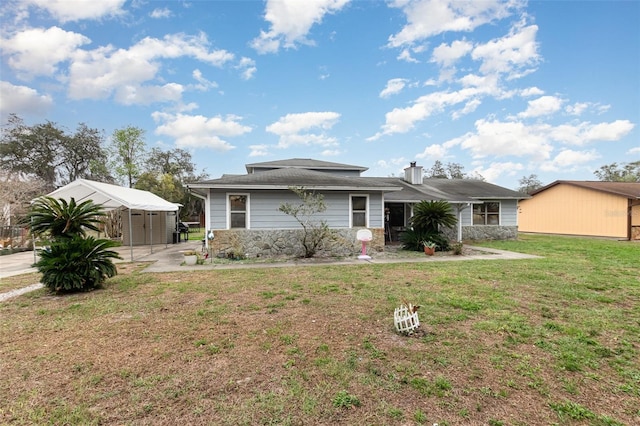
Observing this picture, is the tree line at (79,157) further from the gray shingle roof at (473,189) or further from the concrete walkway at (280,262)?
the gray shingle roof at (473,189)

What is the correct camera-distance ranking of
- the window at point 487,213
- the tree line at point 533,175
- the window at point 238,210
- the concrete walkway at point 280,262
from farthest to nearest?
the tree line at point 533,175 < the window at point 487,213 < the window at point 238,210 < the concrete walkway at point 280,262

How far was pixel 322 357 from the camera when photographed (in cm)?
319

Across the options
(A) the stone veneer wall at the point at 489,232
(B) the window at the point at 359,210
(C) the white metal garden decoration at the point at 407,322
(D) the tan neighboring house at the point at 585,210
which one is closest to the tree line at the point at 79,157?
(B) the window at the point at 359,210

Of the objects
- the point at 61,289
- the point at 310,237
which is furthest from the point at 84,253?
the point at 310,237

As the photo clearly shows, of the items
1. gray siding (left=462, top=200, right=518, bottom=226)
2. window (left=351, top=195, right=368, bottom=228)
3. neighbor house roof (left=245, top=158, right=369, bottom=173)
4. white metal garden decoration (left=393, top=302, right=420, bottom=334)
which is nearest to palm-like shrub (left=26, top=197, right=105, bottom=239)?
white metal garden decoration (left=393, top=302, right=420, bottom=334)

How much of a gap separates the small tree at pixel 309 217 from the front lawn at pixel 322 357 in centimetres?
428

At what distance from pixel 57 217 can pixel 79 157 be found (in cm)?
3281

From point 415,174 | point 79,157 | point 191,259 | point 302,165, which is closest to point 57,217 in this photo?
point 191,259

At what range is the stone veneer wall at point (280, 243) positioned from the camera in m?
10.2

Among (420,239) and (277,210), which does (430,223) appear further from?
(277,210)

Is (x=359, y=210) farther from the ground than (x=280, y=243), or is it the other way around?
(x=359, y=210)

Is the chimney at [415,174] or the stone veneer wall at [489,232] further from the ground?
the chimney at [415,174]

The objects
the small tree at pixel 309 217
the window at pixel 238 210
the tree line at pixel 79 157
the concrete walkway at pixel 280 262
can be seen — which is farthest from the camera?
the tree line at pixel 79 157

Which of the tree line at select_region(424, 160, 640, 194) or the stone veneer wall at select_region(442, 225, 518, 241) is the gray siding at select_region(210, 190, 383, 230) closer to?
the stone veneer wall at select_region(442, 225, 518, 241)
